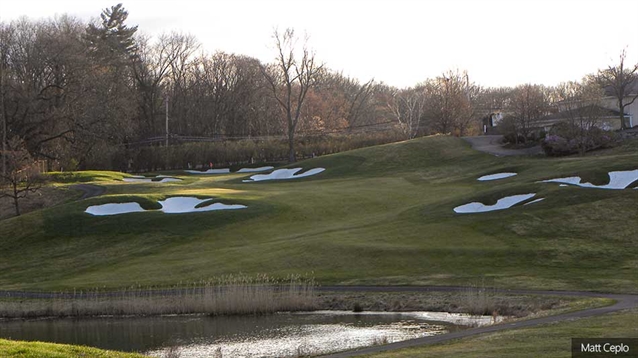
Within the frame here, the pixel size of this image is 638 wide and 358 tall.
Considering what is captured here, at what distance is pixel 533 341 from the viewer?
18.0 meters

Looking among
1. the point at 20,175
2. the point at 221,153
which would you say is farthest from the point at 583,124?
the point at 20,175

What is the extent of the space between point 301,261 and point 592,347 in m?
23.0

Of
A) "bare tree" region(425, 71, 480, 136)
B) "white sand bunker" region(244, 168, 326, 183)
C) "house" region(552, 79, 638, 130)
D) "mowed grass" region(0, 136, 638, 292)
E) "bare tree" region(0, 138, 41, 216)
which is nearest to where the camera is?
"mowed grass" region(0, 136, 638, 292)

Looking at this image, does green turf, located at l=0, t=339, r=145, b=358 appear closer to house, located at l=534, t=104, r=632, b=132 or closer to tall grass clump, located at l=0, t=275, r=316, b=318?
tall grass clump, located at l=0, t=275, r=316, b=318

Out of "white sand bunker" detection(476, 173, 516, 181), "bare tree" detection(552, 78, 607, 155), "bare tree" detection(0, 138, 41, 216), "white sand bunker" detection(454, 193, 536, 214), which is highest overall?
"bare tree" detection(552, 78, 607, 155)

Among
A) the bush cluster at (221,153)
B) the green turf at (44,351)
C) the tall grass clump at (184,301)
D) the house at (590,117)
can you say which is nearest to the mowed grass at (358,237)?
the tall grass clump at (184,301)

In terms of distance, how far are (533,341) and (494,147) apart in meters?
58.3

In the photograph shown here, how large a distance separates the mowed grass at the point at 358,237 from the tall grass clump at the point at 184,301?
227 cm

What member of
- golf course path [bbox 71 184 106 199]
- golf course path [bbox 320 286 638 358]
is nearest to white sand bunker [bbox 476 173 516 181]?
golf course path [bbox 320 286 638 358]

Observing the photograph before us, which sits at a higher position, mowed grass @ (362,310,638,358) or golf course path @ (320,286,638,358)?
mowed grass @ (362,310,638,358)

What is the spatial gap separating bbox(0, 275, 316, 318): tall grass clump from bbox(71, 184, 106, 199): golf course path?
81.7 feet

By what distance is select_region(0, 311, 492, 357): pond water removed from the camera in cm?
2406

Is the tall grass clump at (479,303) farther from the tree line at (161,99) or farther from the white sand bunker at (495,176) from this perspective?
the tree line at (161,99)

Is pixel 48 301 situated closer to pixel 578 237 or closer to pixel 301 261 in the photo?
pixel 301 261
